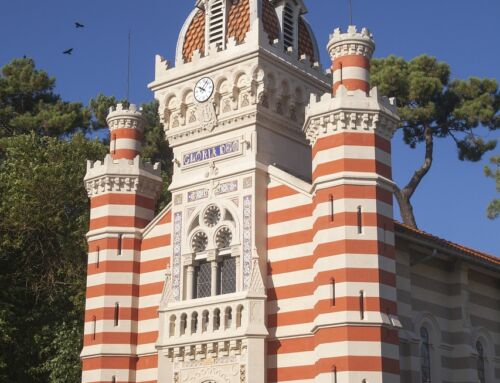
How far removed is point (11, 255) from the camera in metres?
37.3

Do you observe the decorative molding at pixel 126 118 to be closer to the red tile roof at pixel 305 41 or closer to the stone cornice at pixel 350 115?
the red tile roof at pixel 305 41

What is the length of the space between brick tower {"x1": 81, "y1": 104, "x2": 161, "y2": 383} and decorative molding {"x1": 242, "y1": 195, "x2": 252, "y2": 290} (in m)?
4.61

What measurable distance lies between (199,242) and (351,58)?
712 cm

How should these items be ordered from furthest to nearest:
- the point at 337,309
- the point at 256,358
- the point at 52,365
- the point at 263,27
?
the point at 52,365, the point at 263,27, the point at 256,358, the point at 337,309

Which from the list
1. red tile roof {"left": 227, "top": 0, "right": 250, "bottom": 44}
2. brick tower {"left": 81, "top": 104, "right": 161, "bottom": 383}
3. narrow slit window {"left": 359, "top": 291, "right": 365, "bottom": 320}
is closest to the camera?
narrow slit window {"left": 359, "top": 291, "right": 365, "bottom": 320}

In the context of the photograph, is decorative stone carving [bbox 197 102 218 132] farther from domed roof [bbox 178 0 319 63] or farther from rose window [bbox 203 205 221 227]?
rose window [bbox 203 205 221 227]

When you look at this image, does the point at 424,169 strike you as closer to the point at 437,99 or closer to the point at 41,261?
the point at 437,99

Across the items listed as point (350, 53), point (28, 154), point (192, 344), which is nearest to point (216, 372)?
point (192, 344)

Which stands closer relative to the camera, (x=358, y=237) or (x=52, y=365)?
(x=358, y=237)

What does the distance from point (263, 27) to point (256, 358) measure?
10374 millimetres

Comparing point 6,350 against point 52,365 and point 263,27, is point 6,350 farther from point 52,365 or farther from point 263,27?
point 263,27

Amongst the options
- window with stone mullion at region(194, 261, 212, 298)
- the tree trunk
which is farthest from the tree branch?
window with stone mullion at region(194, 261, 212, 298)

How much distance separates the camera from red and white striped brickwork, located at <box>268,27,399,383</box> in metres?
25.2

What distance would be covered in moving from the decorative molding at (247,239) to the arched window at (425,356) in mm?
5400
